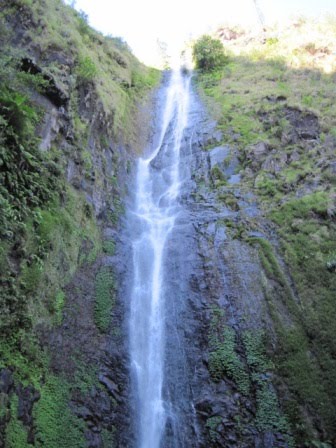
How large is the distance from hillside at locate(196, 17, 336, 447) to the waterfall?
2.61m

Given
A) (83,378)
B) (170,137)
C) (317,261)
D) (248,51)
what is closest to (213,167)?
(170,137)

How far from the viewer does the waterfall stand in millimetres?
10273

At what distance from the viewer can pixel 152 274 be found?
1398cm

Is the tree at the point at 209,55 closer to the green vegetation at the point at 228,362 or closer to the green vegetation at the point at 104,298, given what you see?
the green vegetation at the point at 104,298

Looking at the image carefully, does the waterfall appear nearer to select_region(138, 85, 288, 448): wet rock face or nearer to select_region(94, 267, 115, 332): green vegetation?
select_region(138, 85, 288, 448): wet rock face

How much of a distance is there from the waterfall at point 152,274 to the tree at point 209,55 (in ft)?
35.1

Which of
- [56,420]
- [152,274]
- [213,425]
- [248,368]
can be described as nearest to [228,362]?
[248,368]

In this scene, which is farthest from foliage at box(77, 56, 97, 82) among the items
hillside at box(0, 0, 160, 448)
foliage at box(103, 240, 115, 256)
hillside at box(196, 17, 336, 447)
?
foliage at box(103, 240, 115, 256)

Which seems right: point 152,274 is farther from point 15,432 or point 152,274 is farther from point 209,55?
point 209,55

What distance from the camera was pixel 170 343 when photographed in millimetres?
11656

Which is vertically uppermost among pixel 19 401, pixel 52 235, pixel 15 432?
pixel 52 235

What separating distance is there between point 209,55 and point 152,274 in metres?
25.0

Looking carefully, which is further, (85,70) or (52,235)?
(85,70)

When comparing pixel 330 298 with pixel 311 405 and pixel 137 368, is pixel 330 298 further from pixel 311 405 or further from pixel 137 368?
pixel 137 368
